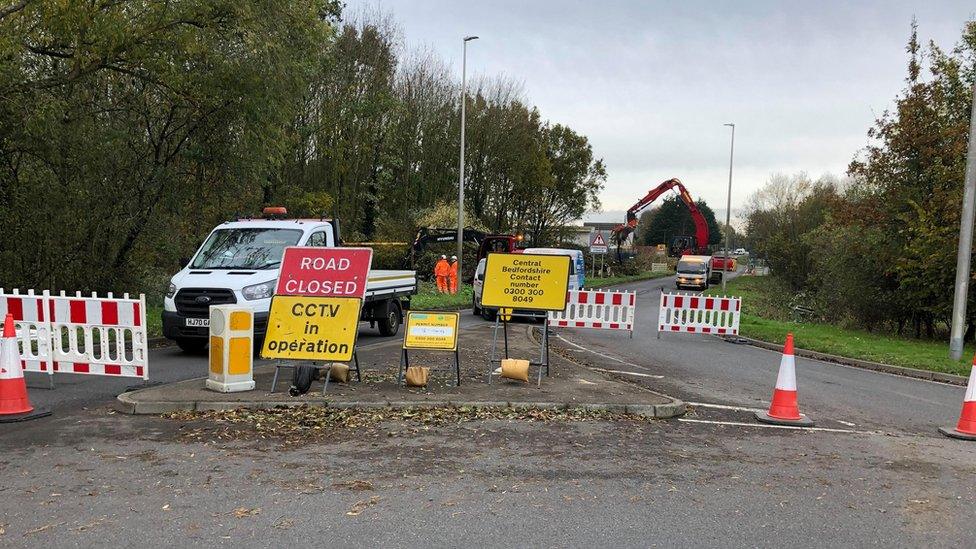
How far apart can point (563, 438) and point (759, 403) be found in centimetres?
380

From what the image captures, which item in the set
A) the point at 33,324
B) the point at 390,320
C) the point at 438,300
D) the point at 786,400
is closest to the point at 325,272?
the point at 33,324

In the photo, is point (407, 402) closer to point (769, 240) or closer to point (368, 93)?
point (368, 93)

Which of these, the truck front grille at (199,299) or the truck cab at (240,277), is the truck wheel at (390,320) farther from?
the truck front grille at (199,299)

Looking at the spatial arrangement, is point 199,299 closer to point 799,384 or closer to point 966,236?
point 799,384

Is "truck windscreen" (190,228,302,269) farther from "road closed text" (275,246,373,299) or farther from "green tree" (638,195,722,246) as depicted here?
"green tree" (638,195,722,246)

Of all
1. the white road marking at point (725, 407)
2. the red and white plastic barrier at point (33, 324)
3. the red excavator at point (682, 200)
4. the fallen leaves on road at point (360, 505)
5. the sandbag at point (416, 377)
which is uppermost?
the red excavator at point (682, 200)

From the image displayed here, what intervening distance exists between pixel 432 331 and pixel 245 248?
5325 mm

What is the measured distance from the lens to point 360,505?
199 inches

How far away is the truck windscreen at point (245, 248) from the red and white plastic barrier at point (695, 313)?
892cm

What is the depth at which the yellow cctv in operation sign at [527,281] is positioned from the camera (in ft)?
33.6

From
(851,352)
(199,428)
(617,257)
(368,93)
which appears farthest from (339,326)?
(617,257)

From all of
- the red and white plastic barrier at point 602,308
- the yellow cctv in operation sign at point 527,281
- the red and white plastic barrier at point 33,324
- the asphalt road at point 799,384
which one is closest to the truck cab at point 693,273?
the asphalt road at point 799,384

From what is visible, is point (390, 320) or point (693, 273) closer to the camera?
point (390, 320)

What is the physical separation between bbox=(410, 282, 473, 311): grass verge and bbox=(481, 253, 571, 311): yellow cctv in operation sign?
40.0 feet
